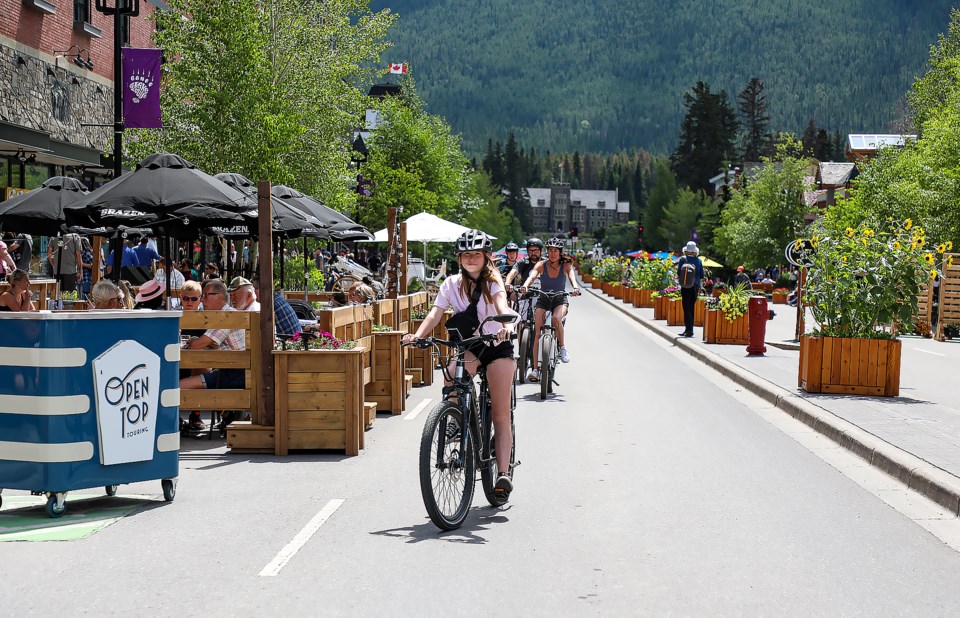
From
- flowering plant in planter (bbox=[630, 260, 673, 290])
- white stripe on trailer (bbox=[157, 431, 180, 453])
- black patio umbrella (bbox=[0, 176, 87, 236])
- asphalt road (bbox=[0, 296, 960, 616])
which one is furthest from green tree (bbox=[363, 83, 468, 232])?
white stripe on trailer (bbox=[157, 431, 180, 453])

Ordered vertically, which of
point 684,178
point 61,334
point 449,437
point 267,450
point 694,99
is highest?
point 694,99

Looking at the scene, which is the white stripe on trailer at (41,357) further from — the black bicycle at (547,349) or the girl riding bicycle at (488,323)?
the black bicycle at (547,349)

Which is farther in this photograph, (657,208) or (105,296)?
(657,208)

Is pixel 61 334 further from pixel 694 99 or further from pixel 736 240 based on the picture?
pixel 694 99

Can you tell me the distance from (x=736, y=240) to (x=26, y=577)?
2806 inches

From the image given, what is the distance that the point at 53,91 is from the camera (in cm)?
2978

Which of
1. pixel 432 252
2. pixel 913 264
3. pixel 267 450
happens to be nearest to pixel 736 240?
pixel 432 252

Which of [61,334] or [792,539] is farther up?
[61,334]

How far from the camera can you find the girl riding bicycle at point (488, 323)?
720 cm

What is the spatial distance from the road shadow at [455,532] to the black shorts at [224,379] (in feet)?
12.7

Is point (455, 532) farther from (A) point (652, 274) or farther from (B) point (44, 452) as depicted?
(A) point (652, 274)

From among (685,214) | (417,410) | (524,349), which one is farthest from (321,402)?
(685,214)

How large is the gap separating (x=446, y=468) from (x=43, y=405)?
8.20 feet

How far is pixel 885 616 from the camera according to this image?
199 inches
